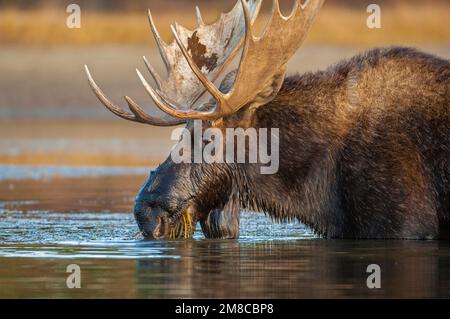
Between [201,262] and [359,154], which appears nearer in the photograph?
[201,262]

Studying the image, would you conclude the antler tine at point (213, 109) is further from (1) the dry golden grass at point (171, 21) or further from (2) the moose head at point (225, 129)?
(1) the dry golden grass at point (171, 21)

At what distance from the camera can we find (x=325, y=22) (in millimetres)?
29438

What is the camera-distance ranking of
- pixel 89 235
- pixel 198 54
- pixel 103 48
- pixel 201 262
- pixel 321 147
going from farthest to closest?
pixel 103 48, pixel 198 54, pixel 89 235, pixel 321 147, pixel 201 262

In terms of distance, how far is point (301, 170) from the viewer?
9.93 m

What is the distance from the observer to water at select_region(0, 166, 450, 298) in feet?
26.1

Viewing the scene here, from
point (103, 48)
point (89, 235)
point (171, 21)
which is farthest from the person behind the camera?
point (171, 21)

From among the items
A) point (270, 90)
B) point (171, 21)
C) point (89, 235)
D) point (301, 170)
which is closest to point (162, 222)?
point (89, 235)

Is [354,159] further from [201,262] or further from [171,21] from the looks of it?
[171,21]

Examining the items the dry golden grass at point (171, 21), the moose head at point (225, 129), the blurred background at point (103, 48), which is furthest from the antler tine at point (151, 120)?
the dry golden grass at point (171, 21)

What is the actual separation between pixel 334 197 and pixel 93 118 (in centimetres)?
1605

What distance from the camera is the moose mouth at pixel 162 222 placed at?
32.3ft

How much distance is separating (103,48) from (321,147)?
18085mm

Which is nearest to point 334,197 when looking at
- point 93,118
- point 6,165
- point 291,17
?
point 291,17

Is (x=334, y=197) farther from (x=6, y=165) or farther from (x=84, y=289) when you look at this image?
(x=6, y=165)
